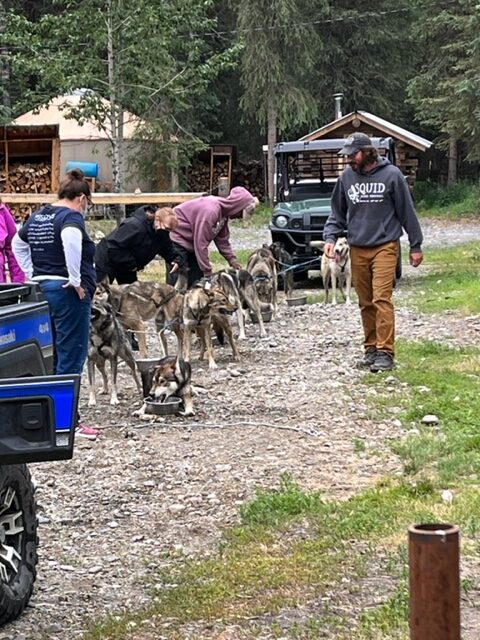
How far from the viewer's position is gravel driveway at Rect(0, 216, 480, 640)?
16.4 ft

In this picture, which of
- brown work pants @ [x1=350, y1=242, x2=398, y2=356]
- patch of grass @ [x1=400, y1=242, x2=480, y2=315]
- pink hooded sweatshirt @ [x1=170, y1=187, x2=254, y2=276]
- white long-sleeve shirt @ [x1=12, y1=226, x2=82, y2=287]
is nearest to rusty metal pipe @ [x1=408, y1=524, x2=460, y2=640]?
white long-sleeve shirt @ [x1=12, y1=226, x2=82, y2=287]

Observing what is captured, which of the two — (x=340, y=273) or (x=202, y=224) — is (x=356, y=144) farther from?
(x=340, y=273)

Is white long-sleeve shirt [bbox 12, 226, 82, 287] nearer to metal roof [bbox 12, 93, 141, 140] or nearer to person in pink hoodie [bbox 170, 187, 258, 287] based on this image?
person in pink hoodie [bbox 170, 187, 258, 287]

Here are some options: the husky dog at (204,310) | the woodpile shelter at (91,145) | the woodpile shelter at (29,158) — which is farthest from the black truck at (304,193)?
the woodpile shelter at (91,145)

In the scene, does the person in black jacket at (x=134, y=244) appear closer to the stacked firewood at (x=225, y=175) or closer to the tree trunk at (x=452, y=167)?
the stacked firewood at (x=225, y=175)

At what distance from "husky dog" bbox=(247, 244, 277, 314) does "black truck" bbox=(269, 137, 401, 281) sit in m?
1.86

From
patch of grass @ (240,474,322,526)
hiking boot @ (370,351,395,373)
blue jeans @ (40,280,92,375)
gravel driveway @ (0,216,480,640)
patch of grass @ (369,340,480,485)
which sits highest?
blue jeans @ (40,280,92,375)

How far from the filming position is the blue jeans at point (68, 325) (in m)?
7.68

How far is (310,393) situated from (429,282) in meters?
8.87

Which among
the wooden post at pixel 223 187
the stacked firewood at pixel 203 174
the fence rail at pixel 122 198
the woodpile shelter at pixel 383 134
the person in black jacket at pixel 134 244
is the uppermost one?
the woodpile shelter at pixel 383 134

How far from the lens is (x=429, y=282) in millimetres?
17500

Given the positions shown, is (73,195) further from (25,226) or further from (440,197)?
(440,197)

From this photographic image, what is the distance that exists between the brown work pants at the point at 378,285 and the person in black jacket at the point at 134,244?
2.27m

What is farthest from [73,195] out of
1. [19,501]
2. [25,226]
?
[19,501]
